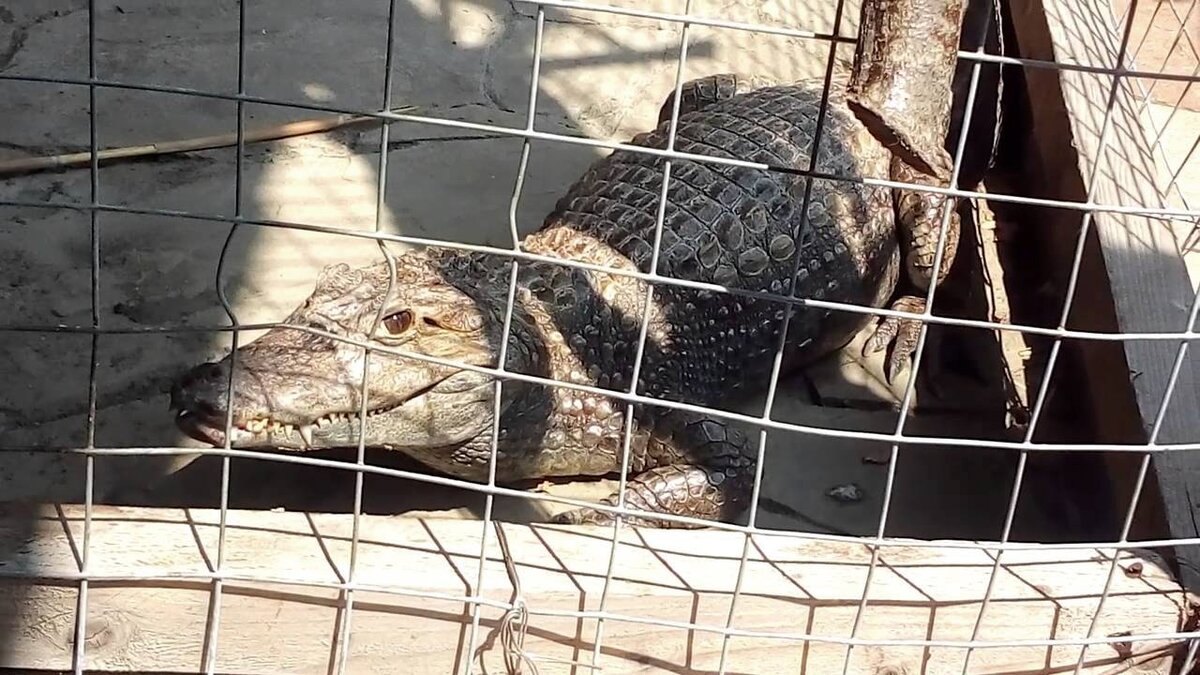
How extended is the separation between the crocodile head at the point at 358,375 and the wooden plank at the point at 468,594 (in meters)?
0.33

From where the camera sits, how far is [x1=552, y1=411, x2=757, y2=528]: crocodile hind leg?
8.48 ft

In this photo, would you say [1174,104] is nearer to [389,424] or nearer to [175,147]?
[389,424]

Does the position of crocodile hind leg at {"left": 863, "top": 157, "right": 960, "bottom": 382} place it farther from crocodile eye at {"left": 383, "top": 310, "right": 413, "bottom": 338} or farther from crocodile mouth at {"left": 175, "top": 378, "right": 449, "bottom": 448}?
crocodile mouth at {"left": 175, "top": 378, "right": 449, "bottom": 448}

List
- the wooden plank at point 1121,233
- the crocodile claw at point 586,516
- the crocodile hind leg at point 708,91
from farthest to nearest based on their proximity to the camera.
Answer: the crocodile hind leg at point 708,91, the crocodile claw at point 586,516, the wooden plank at point 1121,233

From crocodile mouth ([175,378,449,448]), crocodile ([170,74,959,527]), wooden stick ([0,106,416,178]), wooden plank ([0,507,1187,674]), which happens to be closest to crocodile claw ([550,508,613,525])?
crocodile ([170,74,959,527])

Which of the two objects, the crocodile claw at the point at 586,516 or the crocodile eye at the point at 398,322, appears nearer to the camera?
the crocodile eye at the point at 398,322

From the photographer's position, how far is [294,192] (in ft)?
10.2

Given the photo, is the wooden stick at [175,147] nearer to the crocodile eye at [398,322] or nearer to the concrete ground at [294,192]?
the concrete ground at [294,192]

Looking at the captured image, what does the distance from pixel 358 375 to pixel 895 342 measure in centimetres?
141

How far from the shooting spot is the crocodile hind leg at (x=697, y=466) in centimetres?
259

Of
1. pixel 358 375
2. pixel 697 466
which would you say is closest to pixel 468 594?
pixel 358 375

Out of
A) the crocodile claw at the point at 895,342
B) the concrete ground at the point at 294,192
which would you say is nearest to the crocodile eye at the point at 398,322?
the concrete ground at the point at 294,192

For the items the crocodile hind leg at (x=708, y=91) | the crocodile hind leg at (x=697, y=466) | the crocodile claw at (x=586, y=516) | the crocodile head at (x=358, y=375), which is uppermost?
the crocodile hind leg at (x=708, y=91)

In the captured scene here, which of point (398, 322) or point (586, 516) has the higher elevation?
point (398, 322)
